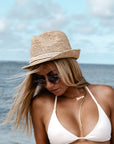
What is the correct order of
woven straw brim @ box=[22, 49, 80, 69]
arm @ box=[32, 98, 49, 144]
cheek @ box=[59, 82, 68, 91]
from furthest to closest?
arm @ box=[32, 98, 49, 144]
cheek @ box=[59, 82, 68, 91]
woven straw brim @ box=[22, 49, 80, 69]

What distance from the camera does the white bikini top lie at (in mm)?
→ 2287

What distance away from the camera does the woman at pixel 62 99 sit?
2289 mm

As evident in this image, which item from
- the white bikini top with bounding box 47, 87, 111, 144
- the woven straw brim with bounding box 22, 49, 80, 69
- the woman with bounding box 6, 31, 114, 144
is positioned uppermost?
the woven straw brim with bounding box 22, 49, 80, 69

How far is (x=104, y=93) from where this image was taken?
95.8 inches

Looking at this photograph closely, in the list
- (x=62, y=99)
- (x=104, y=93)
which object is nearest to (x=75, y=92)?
(x=62, y=99)

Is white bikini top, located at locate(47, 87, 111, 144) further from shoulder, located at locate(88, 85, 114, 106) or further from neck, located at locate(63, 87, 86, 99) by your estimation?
neck, located at locate(63, 87, 86, 99)

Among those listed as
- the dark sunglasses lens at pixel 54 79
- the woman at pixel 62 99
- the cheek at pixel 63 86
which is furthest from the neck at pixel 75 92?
the dark sunglasses lens at pixel 54 79

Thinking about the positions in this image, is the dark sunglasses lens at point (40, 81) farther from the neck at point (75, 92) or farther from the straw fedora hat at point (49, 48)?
the neck at point (75, 92)

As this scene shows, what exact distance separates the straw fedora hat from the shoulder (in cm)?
35

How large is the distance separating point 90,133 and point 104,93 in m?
0.37

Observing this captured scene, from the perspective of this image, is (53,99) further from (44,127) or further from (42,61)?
(42,61)

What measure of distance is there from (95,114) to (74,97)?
0.26 metres

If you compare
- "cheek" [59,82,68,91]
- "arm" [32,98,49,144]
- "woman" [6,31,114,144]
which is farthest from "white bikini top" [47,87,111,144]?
"cheek" [59,82,68,91]

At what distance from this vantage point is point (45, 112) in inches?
97.5
